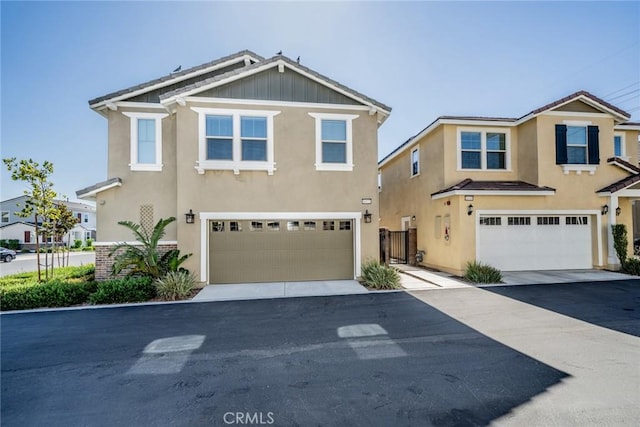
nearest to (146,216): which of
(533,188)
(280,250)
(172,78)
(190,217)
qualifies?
(190,217)

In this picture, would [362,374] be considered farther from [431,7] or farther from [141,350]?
[431,7]

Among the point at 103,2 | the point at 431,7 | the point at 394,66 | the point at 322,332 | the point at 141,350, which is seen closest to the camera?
the point at 141,350

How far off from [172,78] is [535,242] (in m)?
15.7

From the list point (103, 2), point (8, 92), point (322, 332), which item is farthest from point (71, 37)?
point (322, 332)

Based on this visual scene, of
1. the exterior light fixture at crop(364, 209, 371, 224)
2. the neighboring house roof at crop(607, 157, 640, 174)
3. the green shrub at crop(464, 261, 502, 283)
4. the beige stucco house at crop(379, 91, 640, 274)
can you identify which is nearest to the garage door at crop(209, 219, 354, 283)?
the exterior light fixture at crop(364, 209, 371, 224)

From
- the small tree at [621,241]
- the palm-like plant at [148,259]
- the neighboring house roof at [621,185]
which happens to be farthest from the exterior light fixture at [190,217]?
the small tree at [621,241]

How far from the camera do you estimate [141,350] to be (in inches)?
190

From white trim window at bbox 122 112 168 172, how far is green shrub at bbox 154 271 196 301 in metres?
4.15

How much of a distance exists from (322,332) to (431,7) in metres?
11.8

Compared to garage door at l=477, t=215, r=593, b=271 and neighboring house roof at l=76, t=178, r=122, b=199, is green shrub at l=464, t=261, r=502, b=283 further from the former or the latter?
neighboring house roof at l=76, t=178, r=122, b=199

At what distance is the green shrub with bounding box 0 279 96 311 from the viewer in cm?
728

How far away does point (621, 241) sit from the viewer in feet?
36.4

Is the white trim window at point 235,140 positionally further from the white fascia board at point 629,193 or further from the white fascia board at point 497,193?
the white fascia board at point 629,193

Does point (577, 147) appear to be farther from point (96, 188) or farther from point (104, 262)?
point (104, 262)
